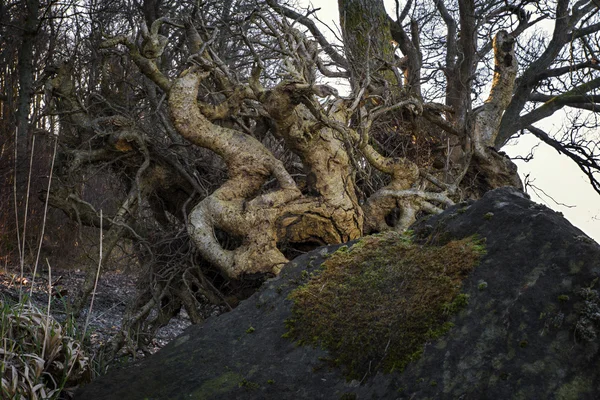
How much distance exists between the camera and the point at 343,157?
4.64 metres

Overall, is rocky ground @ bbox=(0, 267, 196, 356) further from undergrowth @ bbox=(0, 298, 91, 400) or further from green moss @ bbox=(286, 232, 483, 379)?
green moss @ bbox=(286, 232, 483, 379)

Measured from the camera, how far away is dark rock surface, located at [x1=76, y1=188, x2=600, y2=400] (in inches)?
72.0

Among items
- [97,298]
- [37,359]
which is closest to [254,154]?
[37,359]

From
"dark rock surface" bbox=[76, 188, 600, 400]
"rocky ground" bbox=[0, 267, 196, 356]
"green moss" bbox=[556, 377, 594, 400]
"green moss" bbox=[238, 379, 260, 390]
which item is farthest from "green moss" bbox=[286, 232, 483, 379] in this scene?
"rocky ground" bbox=[0, 267, 196, 356]

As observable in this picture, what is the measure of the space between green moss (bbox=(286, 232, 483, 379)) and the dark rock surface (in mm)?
55

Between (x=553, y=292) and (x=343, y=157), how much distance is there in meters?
2.77

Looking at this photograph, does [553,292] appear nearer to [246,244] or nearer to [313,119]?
[246,244]

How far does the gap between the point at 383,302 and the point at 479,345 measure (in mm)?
481

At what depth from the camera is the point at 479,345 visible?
1.96m

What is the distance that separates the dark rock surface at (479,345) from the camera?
1.83 meters

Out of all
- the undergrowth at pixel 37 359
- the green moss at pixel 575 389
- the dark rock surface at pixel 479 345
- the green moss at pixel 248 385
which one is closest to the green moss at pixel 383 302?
the dark rock surface at pixel 479 345

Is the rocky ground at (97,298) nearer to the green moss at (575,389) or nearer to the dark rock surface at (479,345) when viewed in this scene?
the dark rock surface at (479,345)

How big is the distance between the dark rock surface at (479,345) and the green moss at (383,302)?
5 centimetres

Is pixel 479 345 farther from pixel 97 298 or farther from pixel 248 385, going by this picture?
pixel 97 298
